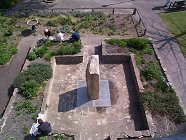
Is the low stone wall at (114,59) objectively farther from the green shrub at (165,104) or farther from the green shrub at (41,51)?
the green shrub at (165,104)

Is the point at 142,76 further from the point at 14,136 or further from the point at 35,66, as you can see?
the point at 14,136

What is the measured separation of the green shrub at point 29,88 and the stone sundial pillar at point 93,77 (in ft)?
9.31

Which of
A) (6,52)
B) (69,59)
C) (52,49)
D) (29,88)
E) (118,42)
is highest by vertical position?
(118,42)

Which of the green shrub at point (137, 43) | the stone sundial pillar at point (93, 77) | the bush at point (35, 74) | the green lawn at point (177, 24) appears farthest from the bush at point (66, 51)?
the green lawn at point (177, 24)

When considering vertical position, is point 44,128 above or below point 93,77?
below

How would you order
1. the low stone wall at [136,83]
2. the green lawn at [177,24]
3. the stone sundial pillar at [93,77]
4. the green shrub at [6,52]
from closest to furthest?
the low stone wall at [136,83]
the stone sundial pillar at [93,77]
the green shrub at [6,52]
the green lawn at [177,24]

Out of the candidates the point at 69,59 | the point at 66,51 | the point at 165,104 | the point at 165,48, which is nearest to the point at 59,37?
the point at 66,51

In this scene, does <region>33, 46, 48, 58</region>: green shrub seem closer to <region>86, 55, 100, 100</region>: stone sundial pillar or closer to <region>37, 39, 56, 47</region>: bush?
<region>37, 39, 56, 47</region>: bush

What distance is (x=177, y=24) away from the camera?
21.9 m

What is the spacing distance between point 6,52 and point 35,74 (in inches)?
148

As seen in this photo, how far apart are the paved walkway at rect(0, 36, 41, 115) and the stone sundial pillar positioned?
15.3 ft

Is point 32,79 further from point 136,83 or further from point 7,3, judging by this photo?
point 7,3

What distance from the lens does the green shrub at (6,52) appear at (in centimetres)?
1823

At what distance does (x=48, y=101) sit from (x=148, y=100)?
5.19 m
